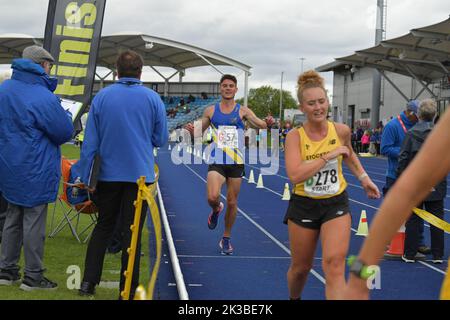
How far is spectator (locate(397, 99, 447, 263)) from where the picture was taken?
28.7 ft

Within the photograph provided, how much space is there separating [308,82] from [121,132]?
160 centimetres

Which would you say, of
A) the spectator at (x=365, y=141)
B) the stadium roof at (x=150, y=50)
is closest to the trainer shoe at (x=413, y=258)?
the stadium roof at (x=150, y=50)

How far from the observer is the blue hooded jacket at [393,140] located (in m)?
9.24

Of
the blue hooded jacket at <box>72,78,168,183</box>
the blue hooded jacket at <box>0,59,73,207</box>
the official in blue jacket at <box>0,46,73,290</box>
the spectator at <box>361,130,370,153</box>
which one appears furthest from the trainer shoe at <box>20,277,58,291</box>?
the spectator at <box>361,130,370,153</box>

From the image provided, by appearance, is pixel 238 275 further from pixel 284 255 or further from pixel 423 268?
pixel 423 268

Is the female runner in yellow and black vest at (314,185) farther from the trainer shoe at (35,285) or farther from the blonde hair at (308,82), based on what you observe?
the trainer shoe at (35,285)

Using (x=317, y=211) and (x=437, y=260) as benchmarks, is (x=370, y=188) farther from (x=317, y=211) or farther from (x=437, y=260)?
(x=437, y=260)

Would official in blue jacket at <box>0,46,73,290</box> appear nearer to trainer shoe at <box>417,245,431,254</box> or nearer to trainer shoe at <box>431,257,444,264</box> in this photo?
trainer shoe at <box>431,257,444,264</box>

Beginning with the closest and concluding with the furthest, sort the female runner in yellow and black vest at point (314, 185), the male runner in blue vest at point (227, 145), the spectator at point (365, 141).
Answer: the female runner in yellow and black vest at point (314, 185) < the male runner in blue vest at point (227, 145) < the spectator at point (365, 141)

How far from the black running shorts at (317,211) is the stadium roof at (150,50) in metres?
40.7

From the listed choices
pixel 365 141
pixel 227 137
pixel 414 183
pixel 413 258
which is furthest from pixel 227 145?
pixel 365 141

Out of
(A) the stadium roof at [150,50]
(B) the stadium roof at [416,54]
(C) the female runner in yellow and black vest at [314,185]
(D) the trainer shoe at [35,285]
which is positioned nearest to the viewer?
(C) the female runner in yellow and black vest at [314,185]
